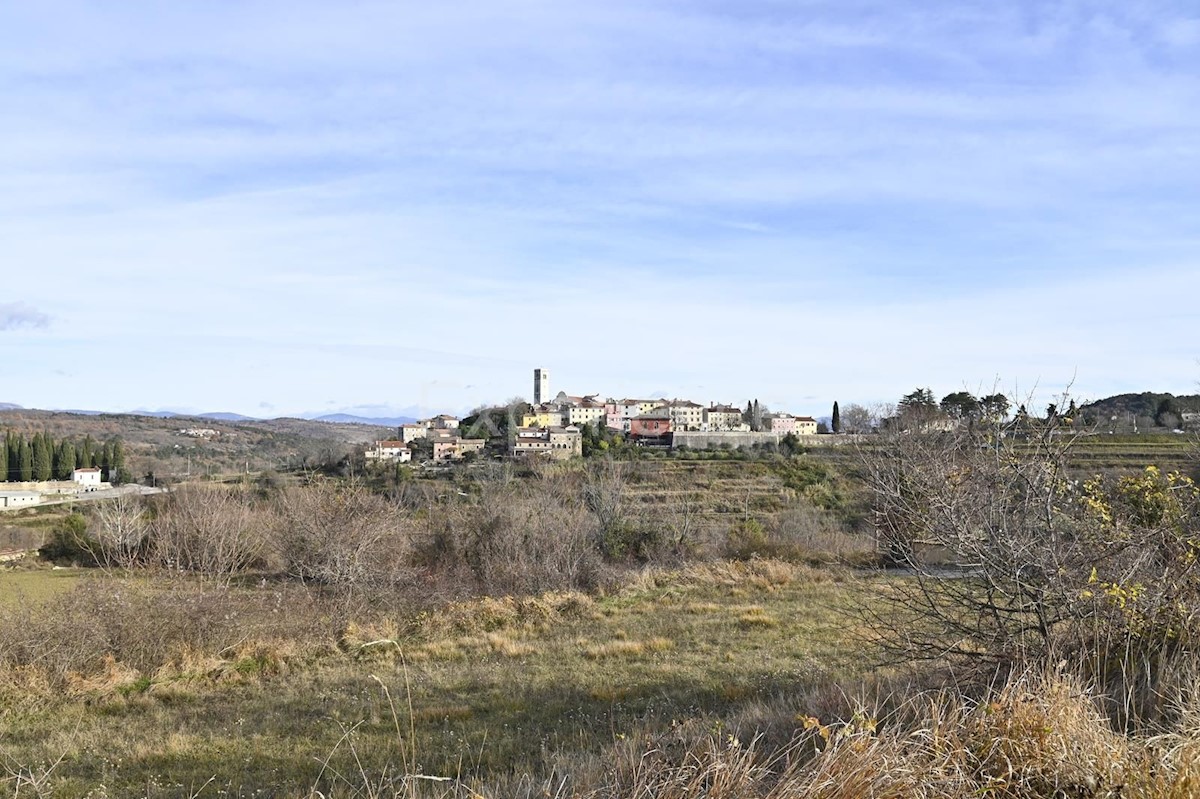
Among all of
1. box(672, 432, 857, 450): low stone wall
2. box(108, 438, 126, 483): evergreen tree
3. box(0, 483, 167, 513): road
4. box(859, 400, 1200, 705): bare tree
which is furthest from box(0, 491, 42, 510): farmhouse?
box(859, 400, 1200, 705): bare tree

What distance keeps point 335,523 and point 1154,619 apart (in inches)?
702

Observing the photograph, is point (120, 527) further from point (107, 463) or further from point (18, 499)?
point (107, 463)

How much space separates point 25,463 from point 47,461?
96.9 inches

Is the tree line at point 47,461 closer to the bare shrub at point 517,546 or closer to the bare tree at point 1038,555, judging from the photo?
the bare shrub at point 517,546

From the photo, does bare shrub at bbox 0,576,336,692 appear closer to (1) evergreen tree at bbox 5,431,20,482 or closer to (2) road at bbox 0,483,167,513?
(2) road at bbox 0,483,167,513

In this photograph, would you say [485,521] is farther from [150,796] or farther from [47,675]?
[150,796]

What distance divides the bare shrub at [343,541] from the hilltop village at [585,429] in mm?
33448

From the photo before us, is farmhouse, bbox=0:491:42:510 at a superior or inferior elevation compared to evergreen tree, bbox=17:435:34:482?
inferior

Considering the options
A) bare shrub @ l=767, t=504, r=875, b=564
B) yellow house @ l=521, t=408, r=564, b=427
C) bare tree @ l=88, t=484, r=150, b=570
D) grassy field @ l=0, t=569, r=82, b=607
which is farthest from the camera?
yellow house @ l=521, t=408, r=564, b=427

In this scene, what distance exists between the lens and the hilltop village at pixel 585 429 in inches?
2515

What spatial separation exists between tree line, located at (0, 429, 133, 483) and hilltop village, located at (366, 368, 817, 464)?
71.2ft

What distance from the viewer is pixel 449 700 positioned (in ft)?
33.4

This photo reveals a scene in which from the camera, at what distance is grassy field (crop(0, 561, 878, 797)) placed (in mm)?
7219

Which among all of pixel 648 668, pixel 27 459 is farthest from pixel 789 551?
pixel 27 459
